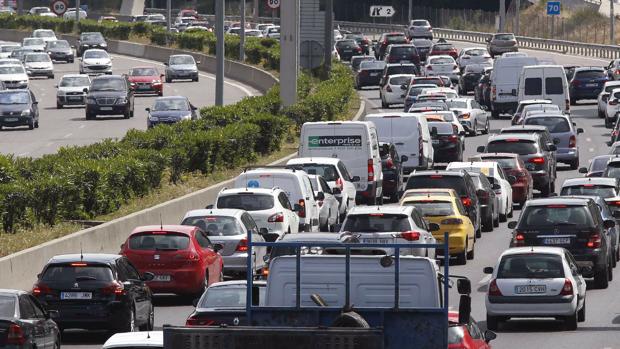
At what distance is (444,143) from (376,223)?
2161cm

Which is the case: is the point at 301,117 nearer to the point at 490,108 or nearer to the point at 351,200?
the point at 351,200

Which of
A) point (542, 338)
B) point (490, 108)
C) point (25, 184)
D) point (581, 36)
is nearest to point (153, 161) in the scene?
point (25, 184)

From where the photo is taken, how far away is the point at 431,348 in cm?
1412

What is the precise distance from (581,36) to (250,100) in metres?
83.0

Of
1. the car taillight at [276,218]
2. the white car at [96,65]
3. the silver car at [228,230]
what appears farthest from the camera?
the white car at [96,65]

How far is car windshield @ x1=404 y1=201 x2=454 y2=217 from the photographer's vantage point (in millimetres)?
31422

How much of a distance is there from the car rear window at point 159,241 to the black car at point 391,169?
51.0 feet

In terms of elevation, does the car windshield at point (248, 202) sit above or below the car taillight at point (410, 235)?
below

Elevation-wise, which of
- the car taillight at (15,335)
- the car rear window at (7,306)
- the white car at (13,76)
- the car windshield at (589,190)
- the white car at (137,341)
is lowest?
the white car at (13,76)

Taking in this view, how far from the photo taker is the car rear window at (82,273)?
22.1 m

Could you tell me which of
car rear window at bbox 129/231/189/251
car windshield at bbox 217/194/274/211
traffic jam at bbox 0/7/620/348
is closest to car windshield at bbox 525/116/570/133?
traffic jam at bbox 0/7/620/348

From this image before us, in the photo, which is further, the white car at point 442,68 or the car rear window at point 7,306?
the white car at point 442,68

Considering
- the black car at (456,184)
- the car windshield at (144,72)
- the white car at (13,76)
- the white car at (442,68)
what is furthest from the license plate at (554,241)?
the white car at (442,68)

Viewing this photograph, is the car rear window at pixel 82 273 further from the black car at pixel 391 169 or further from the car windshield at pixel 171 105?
the car windshield at pixel 171 105
